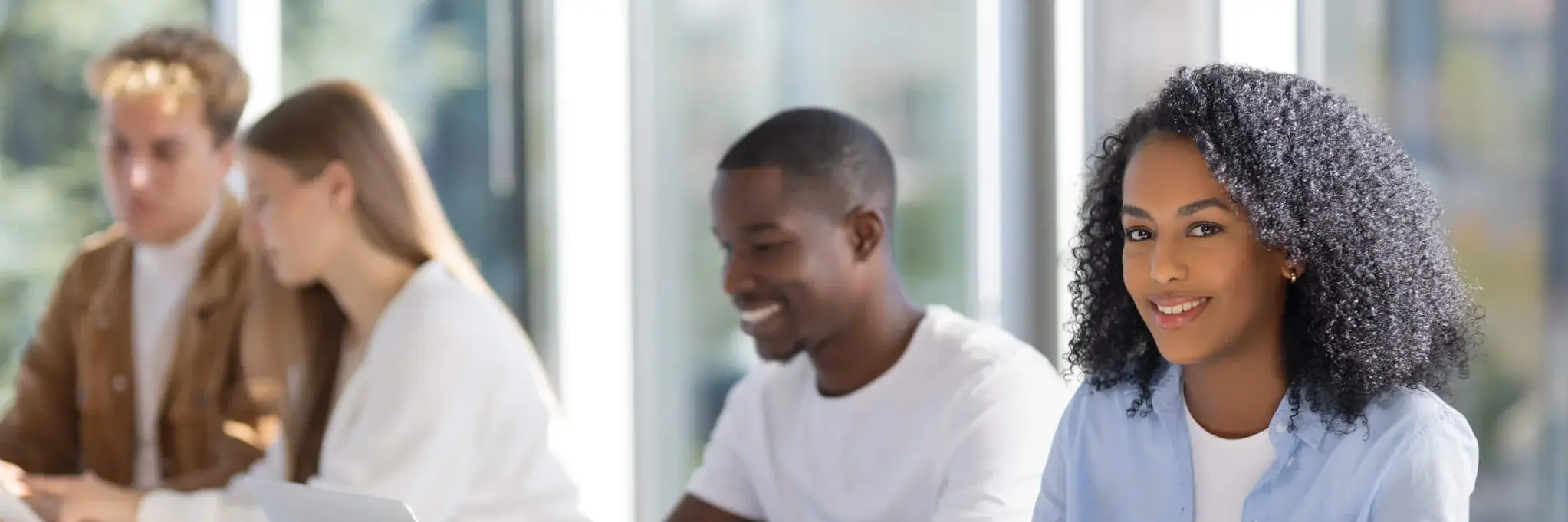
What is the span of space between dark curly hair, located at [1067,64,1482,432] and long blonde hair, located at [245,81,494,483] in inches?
49.5

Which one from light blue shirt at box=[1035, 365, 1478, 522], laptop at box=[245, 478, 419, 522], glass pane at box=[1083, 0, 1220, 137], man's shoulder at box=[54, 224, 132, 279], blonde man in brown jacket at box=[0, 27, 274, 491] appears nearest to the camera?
light blue shirt at box=[1035, 365, 1478, 522]

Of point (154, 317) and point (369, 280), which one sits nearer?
point (369, 280)

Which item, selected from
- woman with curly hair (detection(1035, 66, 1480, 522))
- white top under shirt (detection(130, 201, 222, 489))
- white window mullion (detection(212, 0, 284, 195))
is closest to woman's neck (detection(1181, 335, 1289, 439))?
woman with curly hair (detection(1035, 66, 1480, 522))

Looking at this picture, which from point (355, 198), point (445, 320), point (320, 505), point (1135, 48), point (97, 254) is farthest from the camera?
point (97, 254)

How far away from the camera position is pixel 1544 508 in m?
2.28

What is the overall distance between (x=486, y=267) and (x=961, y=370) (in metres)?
2.17

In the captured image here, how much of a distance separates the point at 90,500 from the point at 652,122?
1612 mm

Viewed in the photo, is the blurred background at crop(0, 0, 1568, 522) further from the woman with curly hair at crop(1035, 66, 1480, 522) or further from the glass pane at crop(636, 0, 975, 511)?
the woman with curly hair at crop(1035, 66, 1480, 522)

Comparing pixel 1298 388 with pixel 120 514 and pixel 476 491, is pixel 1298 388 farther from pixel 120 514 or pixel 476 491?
pixel 120 514

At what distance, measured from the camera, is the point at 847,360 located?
211cm

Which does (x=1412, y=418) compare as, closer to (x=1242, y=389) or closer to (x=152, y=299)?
(x=1242, y=389)

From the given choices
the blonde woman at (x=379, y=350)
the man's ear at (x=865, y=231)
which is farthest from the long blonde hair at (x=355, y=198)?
the man's ear at (x=865, y=231)

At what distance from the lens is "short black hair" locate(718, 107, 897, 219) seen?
2.12 metres

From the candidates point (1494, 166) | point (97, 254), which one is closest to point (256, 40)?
point (97, 254)
